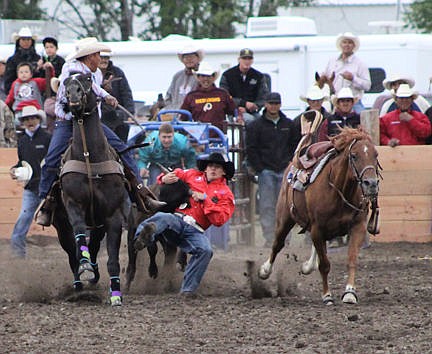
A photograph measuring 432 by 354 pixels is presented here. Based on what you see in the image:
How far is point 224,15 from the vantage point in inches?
938

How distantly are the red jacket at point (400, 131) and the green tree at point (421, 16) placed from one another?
11.3 meters

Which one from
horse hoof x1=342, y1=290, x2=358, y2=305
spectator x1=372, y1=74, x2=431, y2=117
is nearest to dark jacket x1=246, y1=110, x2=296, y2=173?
spectator x1=372, y1=74, x2=431, y2=117

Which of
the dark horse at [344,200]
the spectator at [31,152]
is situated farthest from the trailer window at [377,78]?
the dark horse at [344,200]

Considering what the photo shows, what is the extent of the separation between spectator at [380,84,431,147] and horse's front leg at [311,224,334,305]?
14.6 feet

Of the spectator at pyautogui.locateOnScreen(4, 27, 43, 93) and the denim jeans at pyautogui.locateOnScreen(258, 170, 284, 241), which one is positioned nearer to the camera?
the denim jeans at pyautogui.locateOnScreen(258, 170, 284, 241)

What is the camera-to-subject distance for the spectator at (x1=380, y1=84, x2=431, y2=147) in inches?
541

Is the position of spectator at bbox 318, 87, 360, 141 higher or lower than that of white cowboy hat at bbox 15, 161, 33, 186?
higher

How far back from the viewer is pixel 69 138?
9664 mm

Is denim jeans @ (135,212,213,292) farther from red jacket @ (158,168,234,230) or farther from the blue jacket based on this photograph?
the blue jacket

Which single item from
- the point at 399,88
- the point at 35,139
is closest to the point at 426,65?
the point at 399,88

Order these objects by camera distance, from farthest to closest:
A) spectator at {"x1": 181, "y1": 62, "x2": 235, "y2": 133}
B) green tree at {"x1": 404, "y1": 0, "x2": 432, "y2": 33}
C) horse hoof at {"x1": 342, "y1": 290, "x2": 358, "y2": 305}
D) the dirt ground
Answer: green tree at {"x1": 404, "y1": 0, "x2": 432, "y2": 33} → spectator at {"x1": 181, "y1": 62, "x2": 235, "y2": 133} → horse hoof at {"x1": 342, "y1": 290, "x2": 358, "y2": 305} → the dirt ground

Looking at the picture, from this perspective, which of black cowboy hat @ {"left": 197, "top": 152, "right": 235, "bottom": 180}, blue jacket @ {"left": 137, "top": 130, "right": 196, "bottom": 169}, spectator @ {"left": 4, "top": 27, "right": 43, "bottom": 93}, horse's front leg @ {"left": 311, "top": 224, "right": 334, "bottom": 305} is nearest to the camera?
horse's front leg @ {"left": 311, "top": 224, "right": 334, "bottom": 305}

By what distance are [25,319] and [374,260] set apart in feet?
17.9

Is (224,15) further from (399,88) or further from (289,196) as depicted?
(289,196)
